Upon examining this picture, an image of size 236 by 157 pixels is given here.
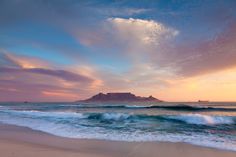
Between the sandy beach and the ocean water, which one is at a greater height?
the ocean water

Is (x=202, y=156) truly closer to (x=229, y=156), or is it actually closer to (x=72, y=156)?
(x=229, y=156)

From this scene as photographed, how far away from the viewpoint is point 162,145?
6.44m

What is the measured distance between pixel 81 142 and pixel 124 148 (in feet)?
5.26

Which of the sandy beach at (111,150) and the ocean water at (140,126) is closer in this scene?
the sandy beach at (111,150)

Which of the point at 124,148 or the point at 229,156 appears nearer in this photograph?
the point at 229,156

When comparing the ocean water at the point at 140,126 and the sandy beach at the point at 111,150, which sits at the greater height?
the ocean water at the point at 140,126

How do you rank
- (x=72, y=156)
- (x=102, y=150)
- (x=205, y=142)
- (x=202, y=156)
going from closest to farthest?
(x=72, y=156), (x=202, y=156), (x=102, y=150), (x=205, y=142)

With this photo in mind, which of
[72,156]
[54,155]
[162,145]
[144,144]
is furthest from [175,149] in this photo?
[54,155]

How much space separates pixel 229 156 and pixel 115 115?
11440 mm

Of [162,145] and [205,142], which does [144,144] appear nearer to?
[162,145]

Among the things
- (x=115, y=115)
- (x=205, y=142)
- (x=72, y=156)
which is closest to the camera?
(x=72, y=156)

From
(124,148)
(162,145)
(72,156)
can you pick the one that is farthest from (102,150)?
(162,145)

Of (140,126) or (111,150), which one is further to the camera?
(140,126)

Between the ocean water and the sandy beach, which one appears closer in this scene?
the sandy beach
